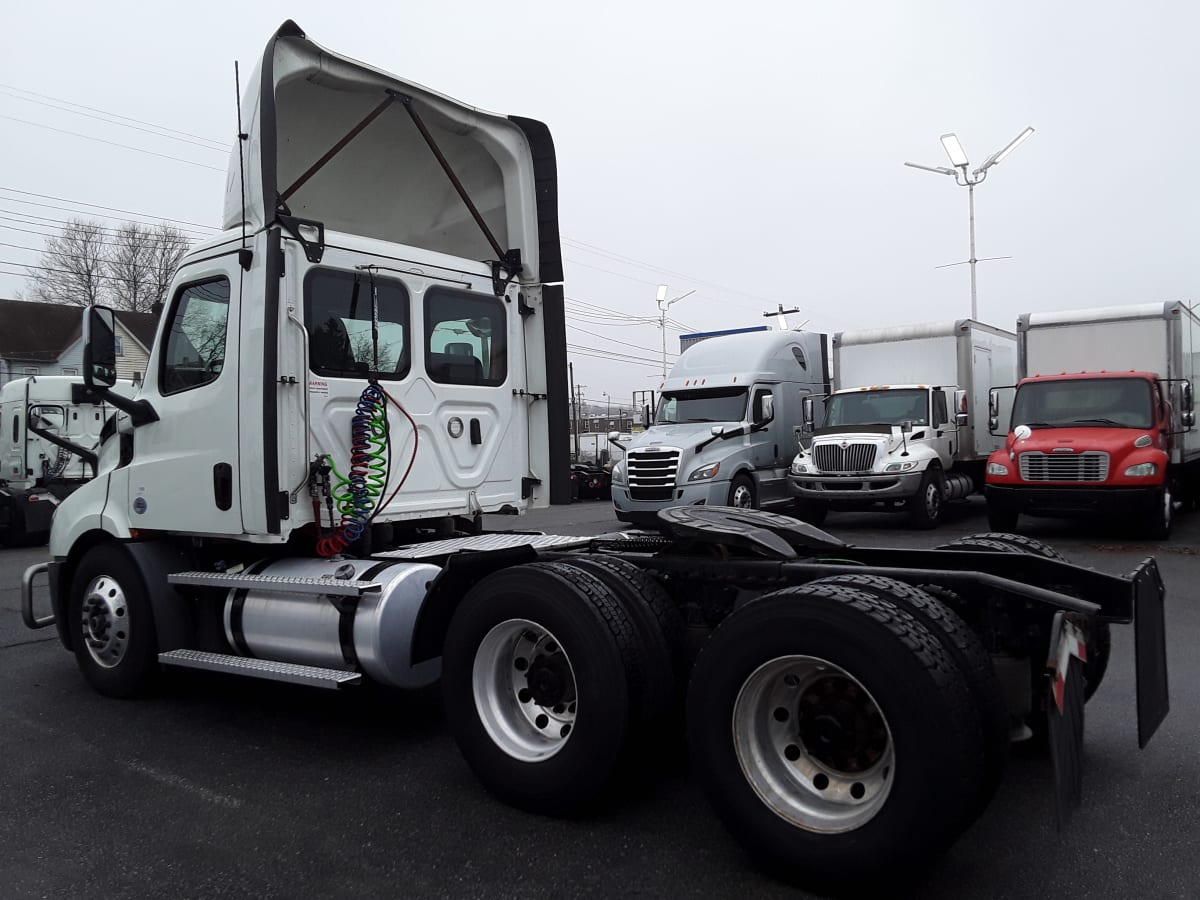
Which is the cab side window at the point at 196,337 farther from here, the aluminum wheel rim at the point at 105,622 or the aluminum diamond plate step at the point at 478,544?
the aluminum diamond plate step at the point at 478,544

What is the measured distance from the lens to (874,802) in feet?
Result: 9.75

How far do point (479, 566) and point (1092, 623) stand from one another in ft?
8.92

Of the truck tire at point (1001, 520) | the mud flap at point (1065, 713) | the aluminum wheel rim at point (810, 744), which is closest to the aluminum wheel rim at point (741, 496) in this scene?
the truck tire at point (1001, 520)

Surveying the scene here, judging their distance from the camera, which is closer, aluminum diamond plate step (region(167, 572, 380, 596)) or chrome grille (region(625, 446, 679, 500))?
aluminum diamond plate step (region(167, 572, 380, 596))

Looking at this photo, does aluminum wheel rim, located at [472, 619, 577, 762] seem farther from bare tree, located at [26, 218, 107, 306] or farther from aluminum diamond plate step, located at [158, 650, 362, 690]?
bare tree, located at [26, 218, 107, 306]

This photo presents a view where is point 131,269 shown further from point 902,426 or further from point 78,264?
point 902,426

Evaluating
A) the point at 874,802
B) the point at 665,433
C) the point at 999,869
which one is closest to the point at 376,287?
the point at 874,802

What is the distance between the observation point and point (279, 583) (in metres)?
4.91

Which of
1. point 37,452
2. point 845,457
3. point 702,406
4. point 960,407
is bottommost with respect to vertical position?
point 845,457

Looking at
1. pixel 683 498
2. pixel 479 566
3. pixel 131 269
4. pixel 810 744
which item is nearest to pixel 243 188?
pixel 479 566

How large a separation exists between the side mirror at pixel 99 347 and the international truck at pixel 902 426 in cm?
1152

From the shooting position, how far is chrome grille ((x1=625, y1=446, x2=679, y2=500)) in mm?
14977

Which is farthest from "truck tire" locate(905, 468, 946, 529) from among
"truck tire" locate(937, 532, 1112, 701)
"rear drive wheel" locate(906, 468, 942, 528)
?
"truck tire" locate(937, 532, 1112, 701)

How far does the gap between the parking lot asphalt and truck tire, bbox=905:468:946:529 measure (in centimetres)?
881
